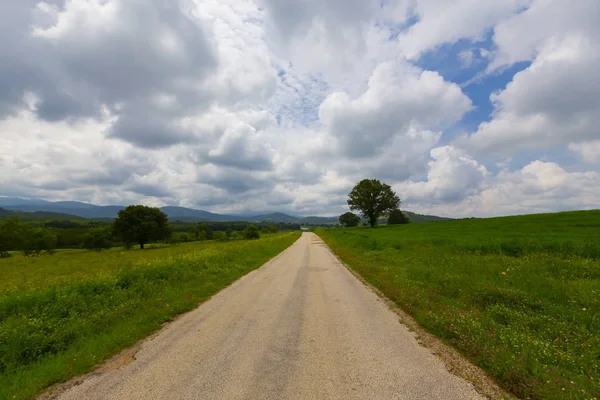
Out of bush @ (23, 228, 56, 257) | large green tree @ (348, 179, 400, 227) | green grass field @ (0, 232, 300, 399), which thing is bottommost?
bush @ (23, 228, 56, 257)

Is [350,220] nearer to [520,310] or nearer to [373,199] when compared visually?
[373,199]

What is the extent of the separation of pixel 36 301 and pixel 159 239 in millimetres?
67762

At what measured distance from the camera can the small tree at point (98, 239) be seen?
69.6 m

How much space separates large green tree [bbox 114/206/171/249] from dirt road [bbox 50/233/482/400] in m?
68.3

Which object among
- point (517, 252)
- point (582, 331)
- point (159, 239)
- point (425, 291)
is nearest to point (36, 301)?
point (425, 291)

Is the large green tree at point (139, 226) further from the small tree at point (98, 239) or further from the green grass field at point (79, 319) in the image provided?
the green grass field at point (79, 319)

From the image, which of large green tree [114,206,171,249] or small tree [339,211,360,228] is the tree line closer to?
large green tree [114,206,171,249]

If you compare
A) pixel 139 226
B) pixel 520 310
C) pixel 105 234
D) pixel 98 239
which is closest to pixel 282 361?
pixel 520 310

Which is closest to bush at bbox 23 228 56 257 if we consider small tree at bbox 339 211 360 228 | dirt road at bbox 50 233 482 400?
dirt road at bbox 50 233 482 400

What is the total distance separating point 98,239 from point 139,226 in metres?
13.2

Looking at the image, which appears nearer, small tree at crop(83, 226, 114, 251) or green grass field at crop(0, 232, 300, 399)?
green grass field at crop(0, 232, 300, 399)

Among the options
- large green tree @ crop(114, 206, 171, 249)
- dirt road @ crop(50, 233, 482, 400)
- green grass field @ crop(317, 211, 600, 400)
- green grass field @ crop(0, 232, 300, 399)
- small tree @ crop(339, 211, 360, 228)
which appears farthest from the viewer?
small tree @ crop(339, 211, 360, 228)

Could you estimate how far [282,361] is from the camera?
227 inches

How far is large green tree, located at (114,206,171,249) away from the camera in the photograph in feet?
219
